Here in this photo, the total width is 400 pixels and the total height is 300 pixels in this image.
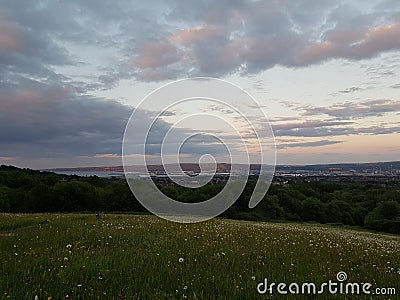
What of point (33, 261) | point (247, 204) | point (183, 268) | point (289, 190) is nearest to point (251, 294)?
point (183, 268)

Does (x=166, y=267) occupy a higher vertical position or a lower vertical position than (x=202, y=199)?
higher

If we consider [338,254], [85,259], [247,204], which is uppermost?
[85,259]

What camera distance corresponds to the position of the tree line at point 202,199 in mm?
71062

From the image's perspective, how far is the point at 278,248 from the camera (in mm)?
11484

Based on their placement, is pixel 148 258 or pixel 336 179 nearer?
pixel 148 258

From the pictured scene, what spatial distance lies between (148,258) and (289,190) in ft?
367

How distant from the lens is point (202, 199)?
3332 inches

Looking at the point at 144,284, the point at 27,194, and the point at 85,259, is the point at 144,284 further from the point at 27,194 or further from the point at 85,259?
the point at 27,194

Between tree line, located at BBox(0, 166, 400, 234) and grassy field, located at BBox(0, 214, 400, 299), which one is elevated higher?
grassy field, located at BBox(0, 214, 400, 299)

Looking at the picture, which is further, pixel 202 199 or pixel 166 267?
pixel 202 199

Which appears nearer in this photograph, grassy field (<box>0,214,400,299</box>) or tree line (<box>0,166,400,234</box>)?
grassy field (<box>0,214,400,299</box>)

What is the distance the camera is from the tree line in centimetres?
7106

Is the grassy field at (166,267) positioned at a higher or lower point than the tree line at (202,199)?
higher

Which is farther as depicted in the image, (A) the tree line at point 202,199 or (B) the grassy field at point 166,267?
(A) the tree line at point 202,199
